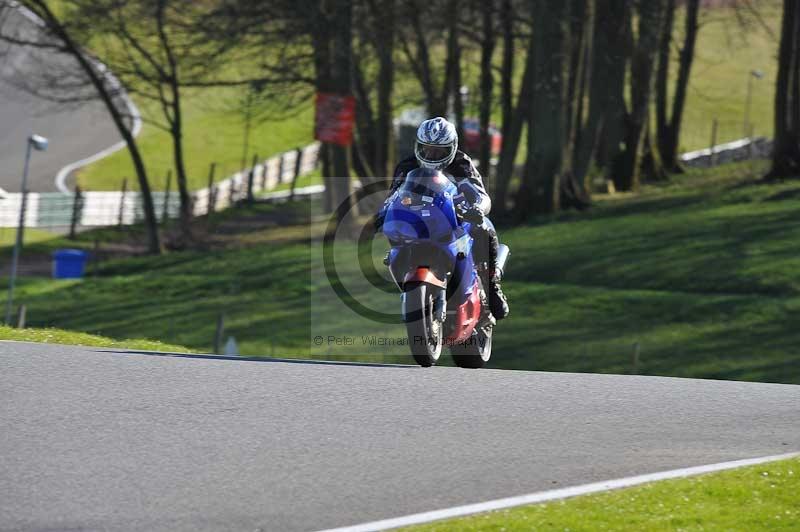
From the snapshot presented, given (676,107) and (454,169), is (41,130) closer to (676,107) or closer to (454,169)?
(676,107)

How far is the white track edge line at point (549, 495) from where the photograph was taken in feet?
24.3

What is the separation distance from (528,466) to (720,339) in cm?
1556

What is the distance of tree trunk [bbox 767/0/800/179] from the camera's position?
1361 inches

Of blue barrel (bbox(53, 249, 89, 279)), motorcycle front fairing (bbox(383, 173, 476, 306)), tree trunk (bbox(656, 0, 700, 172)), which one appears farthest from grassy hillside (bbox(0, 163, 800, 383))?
motorcycle front fairing (bbox(383, 173, 476, 306))

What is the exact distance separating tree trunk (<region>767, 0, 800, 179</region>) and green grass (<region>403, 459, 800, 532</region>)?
27.7 m

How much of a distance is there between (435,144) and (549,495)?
14.6 ft

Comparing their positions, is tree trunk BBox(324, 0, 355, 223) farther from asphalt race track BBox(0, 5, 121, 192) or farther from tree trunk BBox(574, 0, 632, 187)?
asphalt race track BBox(0, 5, 121, 192)

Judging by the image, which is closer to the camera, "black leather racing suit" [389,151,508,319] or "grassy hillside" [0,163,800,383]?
"black leather racing suit" [389,151,508,319]

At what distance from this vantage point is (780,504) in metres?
7.91

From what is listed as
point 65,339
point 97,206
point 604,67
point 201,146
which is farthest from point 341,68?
point 201,146

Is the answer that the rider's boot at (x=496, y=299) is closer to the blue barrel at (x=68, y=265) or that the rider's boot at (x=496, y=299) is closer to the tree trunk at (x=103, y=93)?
the blue barrel at (x=68, y=265)

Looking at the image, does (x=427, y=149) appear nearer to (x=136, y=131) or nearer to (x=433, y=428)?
(x=433, y=428)

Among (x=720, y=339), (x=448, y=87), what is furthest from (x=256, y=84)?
(x=720, y=339)

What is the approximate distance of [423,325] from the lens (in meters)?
11.7
